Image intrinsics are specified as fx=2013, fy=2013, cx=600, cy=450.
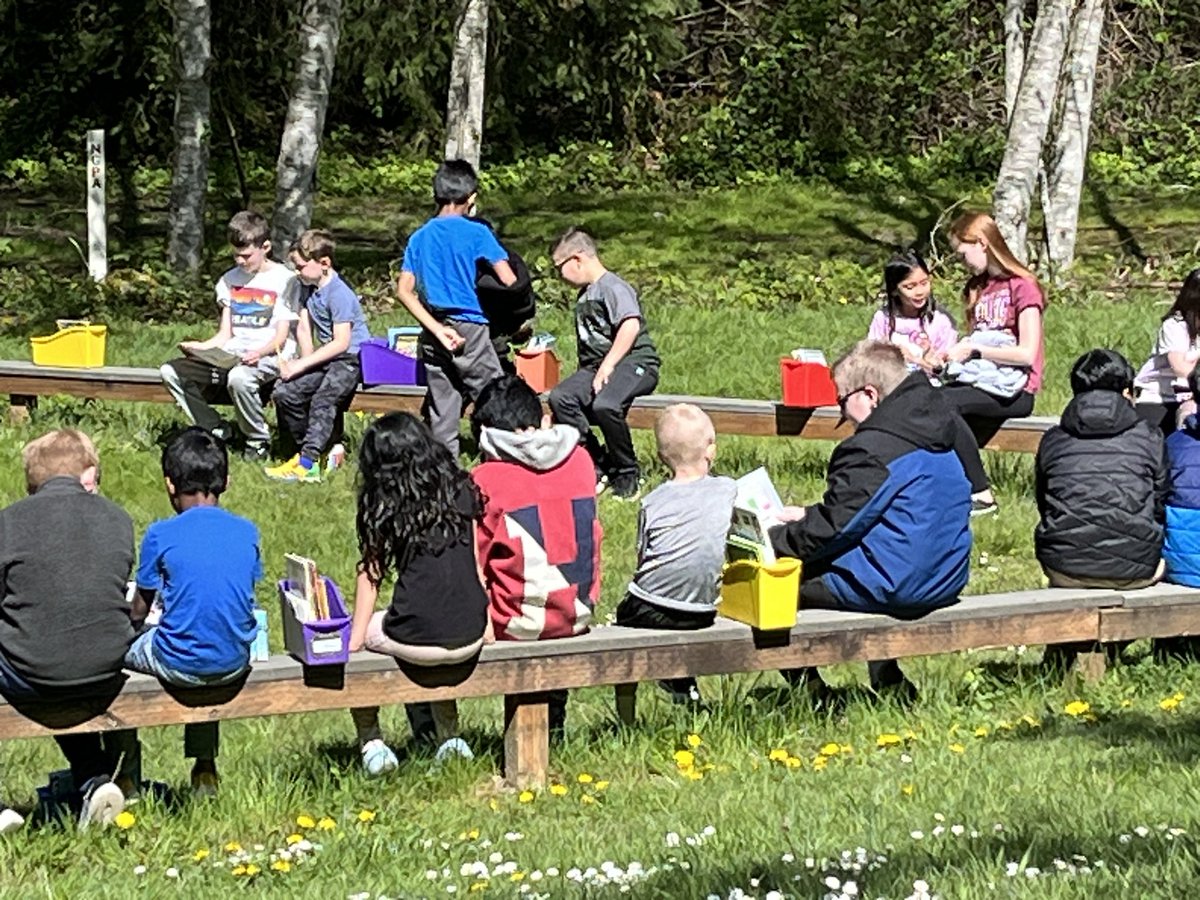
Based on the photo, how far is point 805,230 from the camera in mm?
24500

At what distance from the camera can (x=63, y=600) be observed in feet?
20.2

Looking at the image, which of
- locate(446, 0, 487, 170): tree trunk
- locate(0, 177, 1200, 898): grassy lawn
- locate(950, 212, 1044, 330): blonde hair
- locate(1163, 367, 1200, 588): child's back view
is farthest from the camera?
locate(446, 0, 487, 170): tree trunk

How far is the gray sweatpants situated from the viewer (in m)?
10.9

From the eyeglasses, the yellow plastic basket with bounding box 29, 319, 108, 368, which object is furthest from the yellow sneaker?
the eyeglasses

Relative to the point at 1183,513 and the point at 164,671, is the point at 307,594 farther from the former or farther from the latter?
the point at 1183,513

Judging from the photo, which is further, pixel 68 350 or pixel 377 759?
pixel 68 350

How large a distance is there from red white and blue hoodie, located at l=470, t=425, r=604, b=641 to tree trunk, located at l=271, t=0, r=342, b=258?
11498 mm

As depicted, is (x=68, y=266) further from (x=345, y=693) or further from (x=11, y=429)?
(x=345, y=693)

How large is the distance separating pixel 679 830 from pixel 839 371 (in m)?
2.36

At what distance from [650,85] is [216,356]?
719 inches

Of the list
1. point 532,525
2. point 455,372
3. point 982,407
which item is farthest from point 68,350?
point 532,525

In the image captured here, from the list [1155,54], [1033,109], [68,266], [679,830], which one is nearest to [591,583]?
[679,830]

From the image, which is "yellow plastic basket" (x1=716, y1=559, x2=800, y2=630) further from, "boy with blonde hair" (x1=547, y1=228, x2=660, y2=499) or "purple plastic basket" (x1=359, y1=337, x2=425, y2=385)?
"purple plastic basket" (x1=359, y1=337, x2=425, y2=385)

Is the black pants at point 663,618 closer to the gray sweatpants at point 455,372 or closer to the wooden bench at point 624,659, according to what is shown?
the wooden bench at point 624,659
